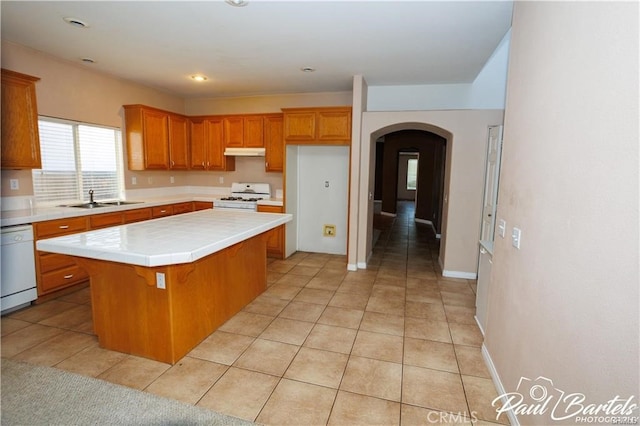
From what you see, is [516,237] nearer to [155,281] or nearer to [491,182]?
[491,182]

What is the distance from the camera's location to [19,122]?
330 centimetres

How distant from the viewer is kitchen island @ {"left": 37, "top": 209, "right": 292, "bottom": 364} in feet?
6.92

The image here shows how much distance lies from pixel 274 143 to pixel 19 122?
306cm

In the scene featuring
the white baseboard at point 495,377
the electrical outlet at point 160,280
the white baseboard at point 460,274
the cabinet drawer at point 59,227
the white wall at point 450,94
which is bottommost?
the white baseboard at point 495,377

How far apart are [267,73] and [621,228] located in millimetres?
4162

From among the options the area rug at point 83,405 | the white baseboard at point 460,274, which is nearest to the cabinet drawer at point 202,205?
the area rug at point 83,405

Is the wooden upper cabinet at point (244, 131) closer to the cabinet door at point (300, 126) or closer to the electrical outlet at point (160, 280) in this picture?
the cabinet door at point (300, 126)

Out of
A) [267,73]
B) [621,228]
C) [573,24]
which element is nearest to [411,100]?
[267,73]

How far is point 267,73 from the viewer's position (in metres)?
4.32

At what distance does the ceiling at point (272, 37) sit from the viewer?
2596 millimetres

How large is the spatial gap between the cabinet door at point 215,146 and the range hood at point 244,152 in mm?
170

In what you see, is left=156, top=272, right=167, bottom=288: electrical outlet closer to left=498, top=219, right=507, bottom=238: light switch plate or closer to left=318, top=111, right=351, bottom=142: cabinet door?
left=498, top=219, right=507, bottom=238: light switch plate

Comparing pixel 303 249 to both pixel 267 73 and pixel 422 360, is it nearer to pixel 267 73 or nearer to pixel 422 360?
pixel 267 73

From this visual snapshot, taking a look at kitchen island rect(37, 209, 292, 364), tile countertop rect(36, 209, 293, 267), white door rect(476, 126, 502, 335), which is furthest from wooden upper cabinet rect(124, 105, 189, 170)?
white door rect(476, 126, 502, 335)
